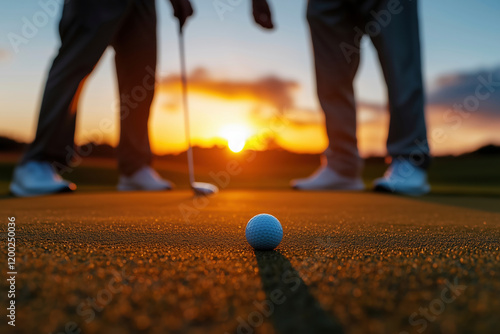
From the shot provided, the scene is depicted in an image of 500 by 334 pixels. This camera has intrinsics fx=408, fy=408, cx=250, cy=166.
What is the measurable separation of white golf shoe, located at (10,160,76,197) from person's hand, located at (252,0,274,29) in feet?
8.26

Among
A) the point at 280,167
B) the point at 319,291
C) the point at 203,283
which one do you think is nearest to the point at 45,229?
the point at 203,283

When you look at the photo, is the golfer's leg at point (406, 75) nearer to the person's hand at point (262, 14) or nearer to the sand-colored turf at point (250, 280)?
the person's hand at point (262, 14)

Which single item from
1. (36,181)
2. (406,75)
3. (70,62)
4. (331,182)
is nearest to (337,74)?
(406,75)

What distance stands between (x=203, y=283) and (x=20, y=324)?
14.4 inches

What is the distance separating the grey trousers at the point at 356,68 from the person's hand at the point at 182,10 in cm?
145

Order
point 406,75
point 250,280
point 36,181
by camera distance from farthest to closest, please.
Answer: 1. point 406,75
2. point 36,181
3. point 250,280

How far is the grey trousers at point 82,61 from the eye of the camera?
3.71 m

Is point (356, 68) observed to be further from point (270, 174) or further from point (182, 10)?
point (270, 174)

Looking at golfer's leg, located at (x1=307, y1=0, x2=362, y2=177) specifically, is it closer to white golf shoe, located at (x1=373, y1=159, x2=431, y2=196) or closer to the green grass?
white golf shoe, located at (x1=373, y1=159, x2=431, y2=196)

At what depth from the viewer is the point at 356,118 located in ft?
15.9

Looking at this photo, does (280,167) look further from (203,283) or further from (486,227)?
(203,283)

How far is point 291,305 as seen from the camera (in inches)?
31.8

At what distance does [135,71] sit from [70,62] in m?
0.88

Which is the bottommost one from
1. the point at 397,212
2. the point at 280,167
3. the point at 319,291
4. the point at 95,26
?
the point at 280,167
